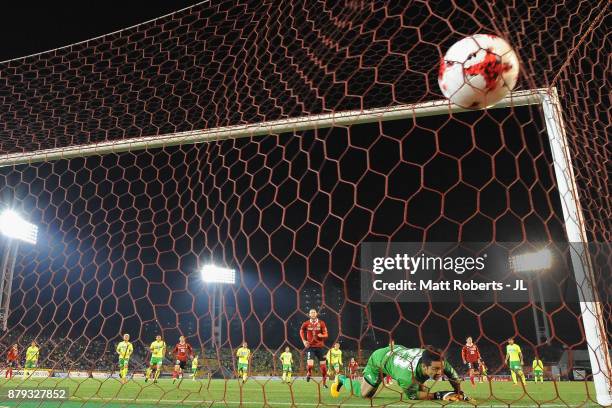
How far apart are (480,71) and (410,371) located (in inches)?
127

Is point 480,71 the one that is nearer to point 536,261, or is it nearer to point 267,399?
point 267,399

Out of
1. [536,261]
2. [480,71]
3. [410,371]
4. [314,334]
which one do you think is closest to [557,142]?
[480,71]

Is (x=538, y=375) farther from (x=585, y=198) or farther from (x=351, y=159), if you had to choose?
(x=585, y=198)

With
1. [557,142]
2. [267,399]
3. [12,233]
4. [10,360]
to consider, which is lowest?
[267,399]

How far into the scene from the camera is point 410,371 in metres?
4.92

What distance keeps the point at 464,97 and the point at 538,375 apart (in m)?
12.2

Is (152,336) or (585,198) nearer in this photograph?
(585,198)

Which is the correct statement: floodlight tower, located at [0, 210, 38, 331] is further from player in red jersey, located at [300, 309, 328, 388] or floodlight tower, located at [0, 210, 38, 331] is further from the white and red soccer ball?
the white and red soccer ball

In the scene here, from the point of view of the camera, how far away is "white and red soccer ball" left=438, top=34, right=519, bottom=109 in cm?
269

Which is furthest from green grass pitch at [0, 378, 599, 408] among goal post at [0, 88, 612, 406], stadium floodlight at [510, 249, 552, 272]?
stadium floodlight at [510, 249, 552, 272]

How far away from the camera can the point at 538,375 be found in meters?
12.8

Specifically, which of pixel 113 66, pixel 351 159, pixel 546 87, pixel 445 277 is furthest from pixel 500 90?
pixel 445 277

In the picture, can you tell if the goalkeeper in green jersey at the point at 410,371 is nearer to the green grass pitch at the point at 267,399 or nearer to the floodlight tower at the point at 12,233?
the green grass pitch at the point at 267,399

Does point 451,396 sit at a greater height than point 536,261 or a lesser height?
lesser
